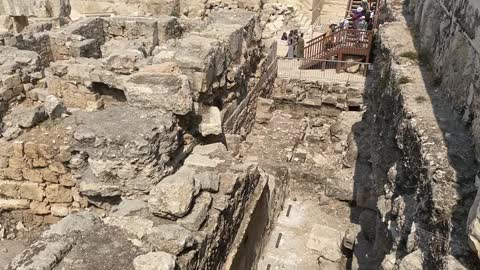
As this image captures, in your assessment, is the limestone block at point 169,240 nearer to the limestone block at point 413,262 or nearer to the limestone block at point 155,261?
the limestone block at point 155,261

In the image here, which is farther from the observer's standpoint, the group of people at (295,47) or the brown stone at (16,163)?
the group of people at (295,47)

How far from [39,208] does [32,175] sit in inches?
18.1

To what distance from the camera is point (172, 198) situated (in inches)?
173

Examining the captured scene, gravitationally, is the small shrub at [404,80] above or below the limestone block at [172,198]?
above

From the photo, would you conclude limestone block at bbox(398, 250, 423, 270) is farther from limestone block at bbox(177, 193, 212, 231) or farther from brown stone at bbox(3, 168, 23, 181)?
brown stone at bbox(3, 168, 23, 181)

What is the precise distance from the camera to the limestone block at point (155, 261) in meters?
3.70

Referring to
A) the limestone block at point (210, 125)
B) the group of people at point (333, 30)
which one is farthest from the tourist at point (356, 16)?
the limestone block at point (210, 125)

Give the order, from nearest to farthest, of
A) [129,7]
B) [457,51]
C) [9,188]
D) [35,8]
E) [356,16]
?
[457,51] < [9,188] < [35,8] < [356,16] < [129,7]

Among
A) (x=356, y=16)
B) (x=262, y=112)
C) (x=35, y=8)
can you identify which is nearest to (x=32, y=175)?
(x=262, y=112)

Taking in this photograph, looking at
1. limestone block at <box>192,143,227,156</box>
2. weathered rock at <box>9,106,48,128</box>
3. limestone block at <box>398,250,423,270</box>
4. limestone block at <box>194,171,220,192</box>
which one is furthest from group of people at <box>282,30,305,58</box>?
limestone block at <box>398,250,423,270</box>

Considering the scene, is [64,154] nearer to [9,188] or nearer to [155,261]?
[9,188]

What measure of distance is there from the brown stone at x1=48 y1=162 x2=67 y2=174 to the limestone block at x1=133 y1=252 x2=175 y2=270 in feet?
7.00

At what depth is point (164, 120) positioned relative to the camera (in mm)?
4996

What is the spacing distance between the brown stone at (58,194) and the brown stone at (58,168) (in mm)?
219
